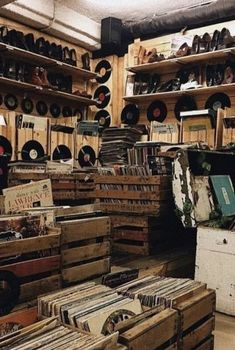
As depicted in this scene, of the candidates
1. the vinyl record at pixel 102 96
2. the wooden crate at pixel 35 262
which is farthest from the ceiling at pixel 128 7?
the wooden crate at pixel 35 262

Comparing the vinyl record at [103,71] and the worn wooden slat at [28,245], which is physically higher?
the vinyl record at [103,71]

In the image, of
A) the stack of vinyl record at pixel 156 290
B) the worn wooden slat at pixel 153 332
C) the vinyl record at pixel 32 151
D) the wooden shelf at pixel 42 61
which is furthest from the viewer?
the wooden shelf at pixel 42 61

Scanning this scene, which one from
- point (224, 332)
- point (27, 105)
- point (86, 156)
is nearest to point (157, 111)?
point (86, 156)

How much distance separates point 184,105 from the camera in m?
5.64

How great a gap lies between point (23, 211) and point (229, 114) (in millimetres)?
3649

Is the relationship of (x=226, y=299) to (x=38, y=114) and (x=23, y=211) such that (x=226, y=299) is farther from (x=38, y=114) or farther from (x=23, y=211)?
(x=38, y=114)

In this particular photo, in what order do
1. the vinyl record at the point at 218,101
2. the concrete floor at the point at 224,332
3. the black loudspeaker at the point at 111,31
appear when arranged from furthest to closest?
the black loudspeaker at the point at 111,31
the vinyl record at the point at 218,101
the concrete floor at the point at 224,332

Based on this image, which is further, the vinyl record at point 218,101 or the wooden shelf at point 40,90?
the vinyl record at point 218,101

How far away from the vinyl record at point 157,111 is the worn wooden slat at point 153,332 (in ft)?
14.4

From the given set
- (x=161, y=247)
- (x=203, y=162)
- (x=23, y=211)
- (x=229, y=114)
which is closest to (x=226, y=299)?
(x=161, y=247)

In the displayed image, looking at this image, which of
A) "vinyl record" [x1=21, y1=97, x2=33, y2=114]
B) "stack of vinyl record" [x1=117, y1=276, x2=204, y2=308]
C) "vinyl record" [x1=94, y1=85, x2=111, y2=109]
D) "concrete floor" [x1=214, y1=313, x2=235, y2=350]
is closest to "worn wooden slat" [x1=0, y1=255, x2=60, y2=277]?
"stack of vinyl record" [x1=117, y1=276, x2=204, y2=308]

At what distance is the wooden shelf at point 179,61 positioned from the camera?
5105 mm

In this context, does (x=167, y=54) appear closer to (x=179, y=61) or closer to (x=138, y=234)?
(x=179, y=61)

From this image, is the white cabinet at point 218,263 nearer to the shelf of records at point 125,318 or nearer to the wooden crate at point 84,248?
the shelf of records at point 125,318
